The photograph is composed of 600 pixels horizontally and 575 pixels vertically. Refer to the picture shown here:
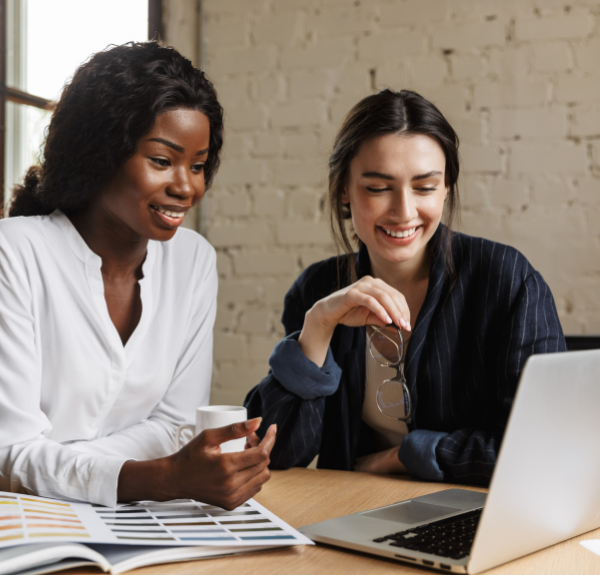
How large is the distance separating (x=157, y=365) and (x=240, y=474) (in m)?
0.47

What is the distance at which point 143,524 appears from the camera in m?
0.75

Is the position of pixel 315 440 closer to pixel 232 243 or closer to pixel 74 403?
pixel 74 403

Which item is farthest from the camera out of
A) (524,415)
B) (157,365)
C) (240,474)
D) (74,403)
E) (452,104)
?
(452,104)

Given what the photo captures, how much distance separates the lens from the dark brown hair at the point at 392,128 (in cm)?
128

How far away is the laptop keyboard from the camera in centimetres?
68

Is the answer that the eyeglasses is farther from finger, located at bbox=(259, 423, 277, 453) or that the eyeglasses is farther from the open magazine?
the open magazine

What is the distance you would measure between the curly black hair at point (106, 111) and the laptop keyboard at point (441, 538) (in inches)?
31.0

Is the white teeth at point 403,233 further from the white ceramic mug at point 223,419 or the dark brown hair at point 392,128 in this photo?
the white ceramic mug at point 223,419

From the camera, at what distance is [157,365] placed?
48.4 inches

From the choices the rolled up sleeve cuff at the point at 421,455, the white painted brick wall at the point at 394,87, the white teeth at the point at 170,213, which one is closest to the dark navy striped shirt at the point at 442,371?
the rolled up sleeve cuff at the point at 421,455

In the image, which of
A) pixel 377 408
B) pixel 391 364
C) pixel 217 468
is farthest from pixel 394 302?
pixel 217 468

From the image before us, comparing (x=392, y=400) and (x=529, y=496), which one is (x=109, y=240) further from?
(x=529, y=496)

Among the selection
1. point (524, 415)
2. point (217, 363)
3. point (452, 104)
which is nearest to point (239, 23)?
point (452, 104)

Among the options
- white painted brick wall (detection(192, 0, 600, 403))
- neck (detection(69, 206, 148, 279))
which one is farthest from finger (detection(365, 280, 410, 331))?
white painted brick wall (detection(192, 0, 600, 403))
